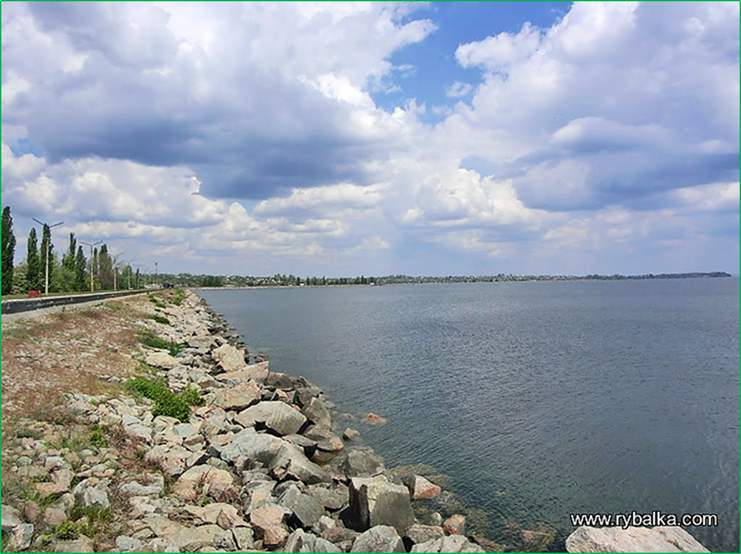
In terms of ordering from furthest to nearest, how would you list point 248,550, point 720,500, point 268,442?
point 268,442 → point 720,500 → point 248,550

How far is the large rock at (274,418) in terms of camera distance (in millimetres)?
22156

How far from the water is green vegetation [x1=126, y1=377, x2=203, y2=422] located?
8.25 m

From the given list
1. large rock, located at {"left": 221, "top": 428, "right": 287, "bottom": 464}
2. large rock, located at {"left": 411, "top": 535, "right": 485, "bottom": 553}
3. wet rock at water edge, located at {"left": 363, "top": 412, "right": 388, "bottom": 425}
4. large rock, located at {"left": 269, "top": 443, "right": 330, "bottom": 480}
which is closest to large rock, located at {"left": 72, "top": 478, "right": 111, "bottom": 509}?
large rock, located at {"left": 221, "top": 428, "right": 287, "bottom": 464}

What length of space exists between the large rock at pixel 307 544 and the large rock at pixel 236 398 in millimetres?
12612

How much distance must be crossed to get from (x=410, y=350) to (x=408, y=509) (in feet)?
115

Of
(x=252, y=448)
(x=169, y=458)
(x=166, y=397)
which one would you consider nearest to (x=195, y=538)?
(x=169, y=458)

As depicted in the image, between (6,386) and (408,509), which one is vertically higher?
(6,386)

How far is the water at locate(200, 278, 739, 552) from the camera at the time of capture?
17453mm

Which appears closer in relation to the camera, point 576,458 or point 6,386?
point 6,386

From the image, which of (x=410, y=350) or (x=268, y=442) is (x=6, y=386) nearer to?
(x=268, y=442)

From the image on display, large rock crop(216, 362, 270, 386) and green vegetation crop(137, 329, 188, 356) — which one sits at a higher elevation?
green vegetation crop(137, 329, 188, 356)

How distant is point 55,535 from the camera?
1052cm

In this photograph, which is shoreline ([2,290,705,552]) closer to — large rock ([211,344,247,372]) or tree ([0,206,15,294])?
large rock ([211,344,247,372])

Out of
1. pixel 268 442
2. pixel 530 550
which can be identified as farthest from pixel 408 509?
pixel 268 442
